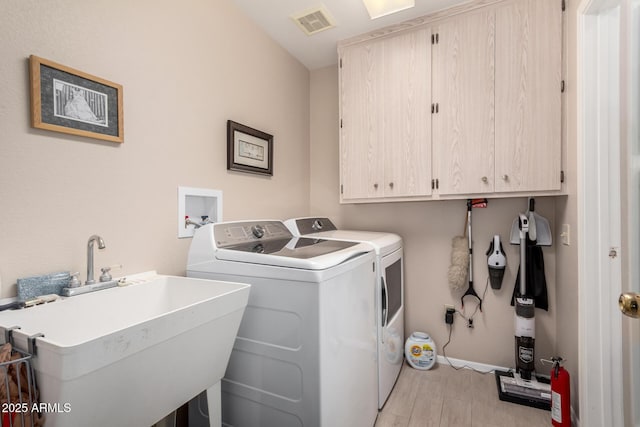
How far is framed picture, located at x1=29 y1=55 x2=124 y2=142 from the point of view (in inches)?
41.2

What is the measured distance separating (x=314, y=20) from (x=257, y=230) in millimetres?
1567

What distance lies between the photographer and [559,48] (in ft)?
5.61

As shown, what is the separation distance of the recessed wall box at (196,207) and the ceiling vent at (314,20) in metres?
1.36

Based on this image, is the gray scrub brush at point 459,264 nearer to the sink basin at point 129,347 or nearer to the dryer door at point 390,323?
the dryer door at point 390,323

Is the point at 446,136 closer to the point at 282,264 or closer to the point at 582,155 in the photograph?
the point at 582,155

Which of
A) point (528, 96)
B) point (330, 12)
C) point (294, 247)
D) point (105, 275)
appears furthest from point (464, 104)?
point (105, 275)

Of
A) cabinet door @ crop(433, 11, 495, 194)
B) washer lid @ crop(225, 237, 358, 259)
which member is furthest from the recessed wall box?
cabinet door @ crop(433, 11, 495, 194)

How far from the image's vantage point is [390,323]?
6.45 feet

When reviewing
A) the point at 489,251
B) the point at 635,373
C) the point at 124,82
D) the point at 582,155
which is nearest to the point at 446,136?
the point at 582,155

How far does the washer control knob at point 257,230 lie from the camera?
66.6 inches

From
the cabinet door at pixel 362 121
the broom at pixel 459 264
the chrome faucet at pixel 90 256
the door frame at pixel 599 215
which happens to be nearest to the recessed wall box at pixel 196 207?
the chrome faucet at pixel 90 256

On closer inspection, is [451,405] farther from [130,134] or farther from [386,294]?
[130,134]

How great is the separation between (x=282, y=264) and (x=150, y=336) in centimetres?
54

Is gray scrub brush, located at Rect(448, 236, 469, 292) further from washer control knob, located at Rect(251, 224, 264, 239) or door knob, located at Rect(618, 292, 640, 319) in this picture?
washer control knob, located at Rect(251, 224, 264, 239)
